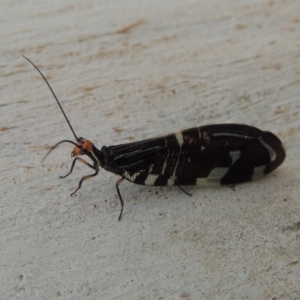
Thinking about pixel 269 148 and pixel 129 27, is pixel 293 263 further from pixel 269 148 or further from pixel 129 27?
pixel 129 27

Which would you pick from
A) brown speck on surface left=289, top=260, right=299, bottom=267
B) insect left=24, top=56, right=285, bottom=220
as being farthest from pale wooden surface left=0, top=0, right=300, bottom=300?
insect left=24, top=56, right=285, bottom=220

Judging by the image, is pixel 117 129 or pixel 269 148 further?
pixel 117 129

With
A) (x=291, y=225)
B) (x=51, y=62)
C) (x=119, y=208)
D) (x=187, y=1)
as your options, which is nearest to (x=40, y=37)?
(x=51, y=62)

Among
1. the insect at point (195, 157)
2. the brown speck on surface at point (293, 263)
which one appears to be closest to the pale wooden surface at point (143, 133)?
the brown speck on surface at point (293, 263)

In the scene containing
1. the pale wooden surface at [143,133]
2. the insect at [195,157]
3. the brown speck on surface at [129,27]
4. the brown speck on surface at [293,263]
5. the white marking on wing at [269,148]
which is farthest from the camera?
the brown speck on surface at [129,27]

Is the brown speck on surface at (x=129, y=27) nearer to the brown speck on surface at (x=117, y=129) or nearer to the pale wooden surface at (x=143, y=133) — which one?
the pale wooden surface at (x=143, y=133)

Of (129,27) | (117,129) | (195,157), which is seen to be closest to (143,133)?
(117,129)

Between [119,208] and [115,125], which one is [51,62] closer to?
[115,125]
